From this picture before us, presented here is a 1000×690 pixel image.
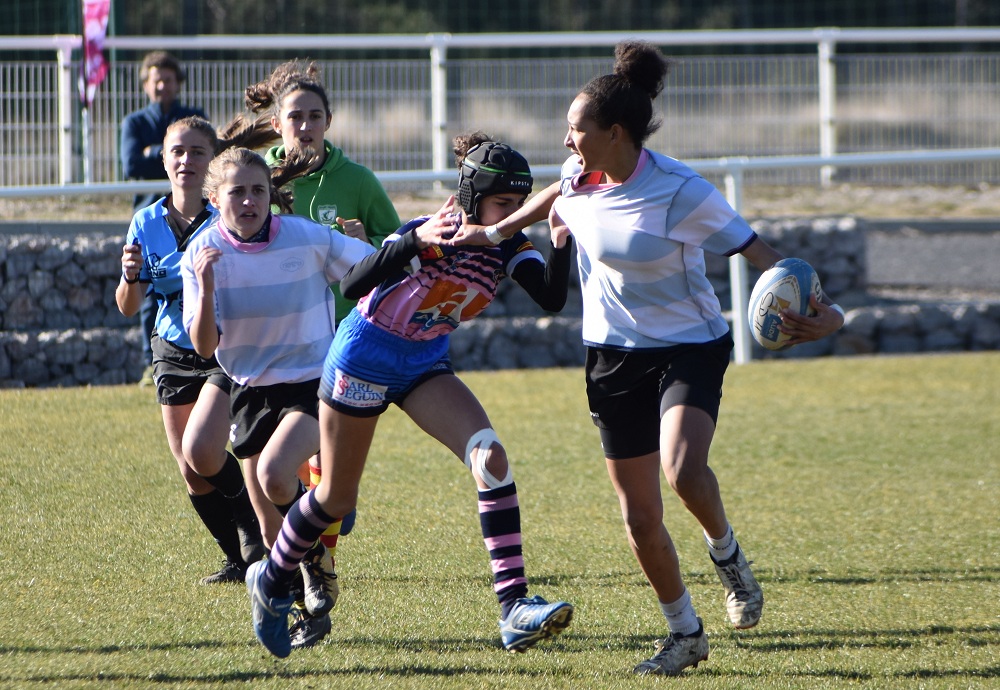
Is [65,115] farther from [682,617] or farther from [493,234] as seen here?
[682,617]

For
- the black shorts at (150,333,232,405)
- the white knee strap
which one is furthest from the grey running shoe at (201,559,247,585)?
the white knee strap

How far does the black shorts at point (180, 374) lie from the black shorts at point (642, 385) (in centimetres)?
162

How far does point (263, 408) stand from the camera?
446 centimetres

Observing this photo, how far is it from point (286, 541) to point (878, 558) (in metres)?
2.74

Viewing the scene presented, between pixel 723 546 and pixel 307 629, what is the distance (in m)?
1.42

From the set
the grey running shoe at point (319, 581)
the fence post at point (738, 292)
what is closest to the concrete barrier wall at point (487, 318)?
the fence post at point (738, 292)

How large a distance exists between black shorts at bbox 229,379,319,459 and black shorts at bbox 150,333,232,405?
18.8 inches

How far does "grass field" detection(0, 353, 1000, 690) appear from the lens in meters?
4.07

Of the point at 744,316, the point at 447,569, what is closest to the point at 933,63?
the point at 744,316

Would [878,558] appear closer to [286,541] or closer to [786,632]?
[786,632]

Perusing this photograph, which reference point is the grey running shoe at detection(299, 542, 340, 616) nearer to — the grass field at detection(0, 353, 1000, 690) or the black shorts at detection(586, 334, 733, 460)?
the grass field at detection(0, 353, 1000, 690)

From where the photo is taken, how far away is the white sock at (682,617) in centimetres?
403

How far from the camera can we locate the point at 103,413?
8.31 meters

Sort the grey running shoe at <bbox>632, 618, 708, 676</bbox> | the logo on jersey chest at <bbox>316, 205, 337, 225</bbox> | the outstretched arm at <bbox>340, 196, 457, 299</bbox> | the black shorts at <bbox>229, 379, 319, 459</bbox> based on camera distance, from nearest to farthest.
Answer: the outstretched arm at <bbox>340, 196, 457, 299</bbox>
the grey running shoe at <bbox>632, 618, 708, 676</bbox>
the black shorts at <bbox>229, 379, 319, 459</bbox>
the logo on jersey chest at <bbox>316, 205, 337, 225</bbox>
